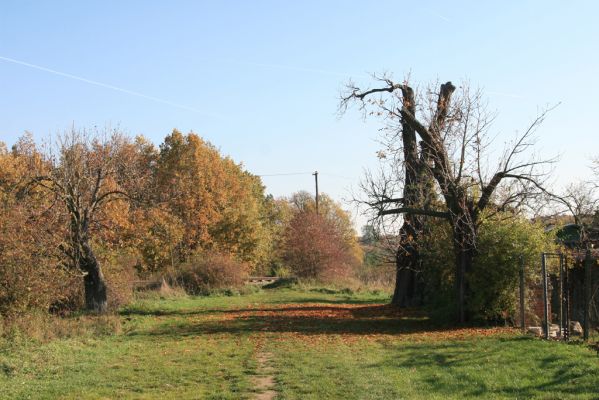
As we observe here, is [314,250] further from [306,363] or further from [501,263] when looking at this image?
[306,363]

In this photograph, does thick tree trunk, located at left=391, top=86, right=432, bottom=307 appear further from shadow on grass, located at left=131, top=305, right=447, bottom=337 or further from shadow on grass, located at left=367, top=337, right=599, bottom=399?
shadow on grass, located at left=367, top=337, right=599, bottom=399

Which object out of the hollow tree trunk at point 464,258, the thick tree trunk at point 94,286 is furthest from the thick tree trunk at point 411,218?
the thick tree trunk at point 94,286

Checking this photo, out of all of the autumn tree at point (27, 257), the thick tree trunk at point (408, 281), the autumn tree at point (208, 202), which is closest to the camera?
the autumn tree at point (27, 257)

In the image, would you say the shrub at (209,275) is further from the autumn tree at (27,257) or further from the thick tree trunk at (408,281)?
the autumn tree at (27,257)

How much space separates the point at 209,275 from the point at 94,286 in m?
14.6

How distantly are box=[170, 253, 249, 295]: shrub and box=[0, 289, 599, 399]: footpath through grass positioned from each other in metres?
16.3

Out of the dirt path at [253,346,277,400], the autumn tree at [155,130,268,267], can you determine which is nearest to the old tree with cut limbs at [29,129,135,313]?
the dirt path at [253,346,277,400]

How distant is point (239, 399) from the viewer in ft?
30.6

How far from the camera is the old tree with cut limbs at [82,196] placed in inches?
861

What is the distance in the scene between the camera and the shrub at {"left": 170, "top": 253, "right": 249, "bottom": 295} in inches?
1448

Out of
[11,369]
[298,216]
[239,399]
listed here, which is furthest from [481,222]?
[298,216]

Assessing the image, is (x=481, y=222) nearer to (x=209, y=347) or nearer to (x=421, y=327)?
(x=421, y=327)

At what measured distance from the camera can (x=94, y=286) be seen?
23.0 meters

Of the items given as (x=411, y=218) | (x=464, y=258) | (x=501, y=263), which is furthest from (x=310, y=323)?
(x=501, y=263)
